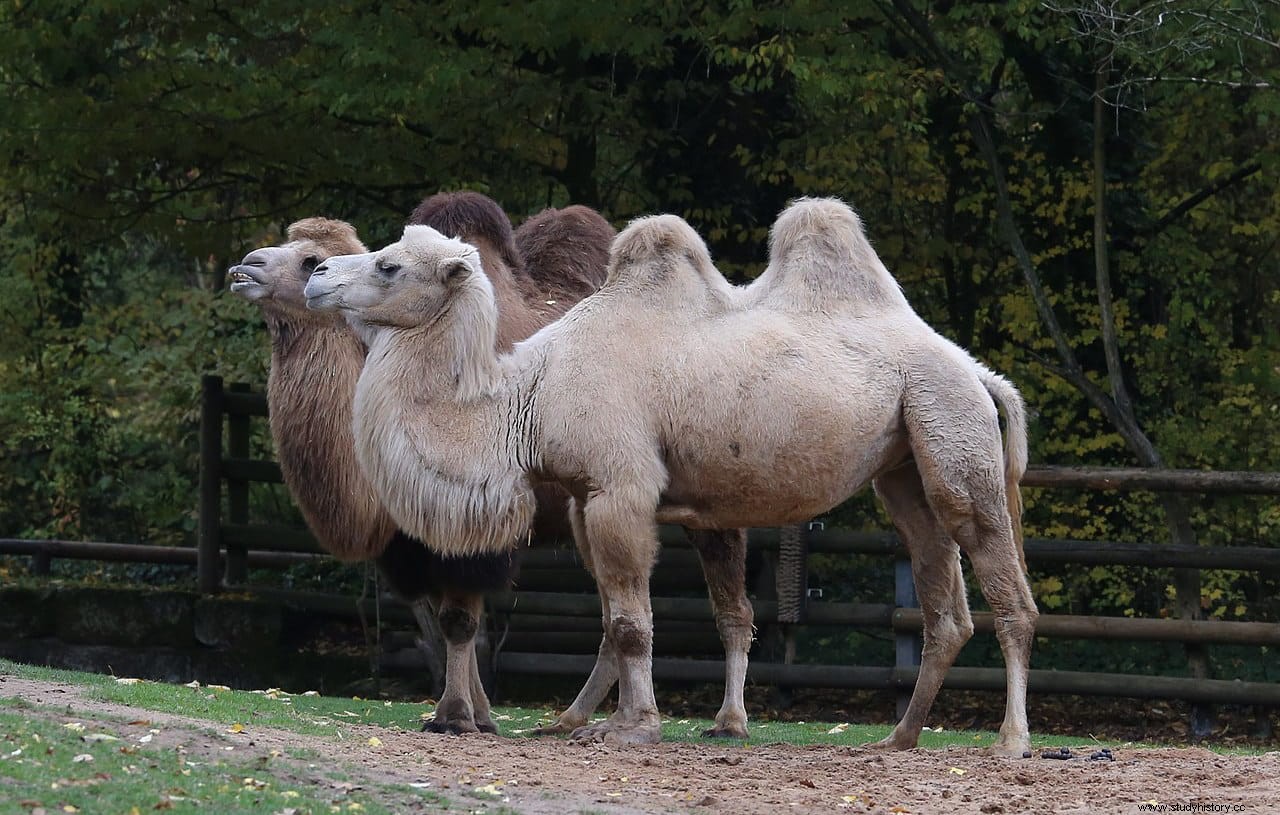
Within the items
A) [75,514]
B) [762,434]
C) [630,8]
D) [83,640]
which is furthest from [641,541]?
[75,514]

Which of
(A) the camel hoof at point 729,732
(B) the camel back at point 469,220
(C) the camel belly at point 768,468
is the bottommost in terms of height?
(A) the camel hoof at point 729,732

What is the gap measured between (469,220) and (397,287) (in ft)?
4.92

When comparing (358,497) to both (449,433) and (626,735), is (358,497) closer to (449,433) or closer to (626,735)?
(449,433)

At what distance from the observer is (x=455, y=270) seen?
739 cm

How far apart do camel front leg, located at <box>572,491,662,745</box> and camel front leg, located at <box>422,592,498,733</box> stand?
725 mm

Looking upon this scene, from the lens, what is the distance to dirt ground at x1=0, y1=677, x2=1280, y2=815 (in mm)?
5820

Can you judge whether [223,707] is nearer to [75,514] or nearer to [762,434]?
[762,434]

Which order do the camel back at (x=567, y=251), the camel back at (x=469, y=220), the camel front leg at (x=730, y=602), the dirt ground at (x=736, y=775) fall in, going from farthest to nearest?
the camel back at (x=567, y=251)
the camel back at (x=469, y=220)
the camel front leg at (x=730, y=602)
the dirt ground at (x=736, y=775)

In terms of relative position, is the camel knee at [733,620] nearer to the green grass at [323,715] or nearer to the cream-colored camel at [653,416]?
the green grass at [323,715]

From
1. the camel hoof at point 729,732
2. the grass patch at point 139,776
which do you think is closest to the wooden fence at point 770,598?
the camel hoof at point 729,732

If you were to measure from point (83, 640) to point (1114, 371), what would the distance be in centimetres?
836

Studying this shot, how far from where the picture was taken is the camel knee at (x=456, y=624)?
7910mm

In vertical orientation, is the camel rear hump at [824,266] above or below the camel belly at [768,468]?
above

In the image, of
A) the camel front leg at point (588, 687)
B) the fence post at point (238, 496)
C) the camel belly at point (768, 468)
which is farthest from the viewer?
the fence post at point (238, 496)
